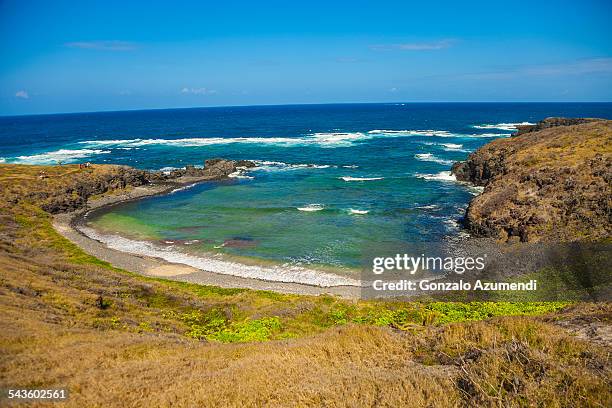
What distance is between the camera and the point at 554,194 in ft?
108

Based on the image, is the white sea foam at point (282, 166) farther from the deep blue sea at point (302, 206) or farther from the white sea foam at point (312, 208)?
the white sea foam at point (312, 208)

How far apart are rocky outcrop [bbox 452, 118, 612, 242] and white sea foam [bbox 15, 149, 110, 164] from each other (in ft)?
275

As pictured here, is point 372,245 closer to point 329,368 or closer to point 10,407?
point 329,368

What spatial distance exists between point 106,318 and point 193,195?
40330 mm

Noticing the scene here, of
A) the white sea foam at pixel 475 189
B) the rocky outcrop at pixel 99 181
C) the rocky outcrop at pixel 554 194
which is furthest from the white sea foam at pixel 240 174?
the rocky outcrop at pixel 554 194

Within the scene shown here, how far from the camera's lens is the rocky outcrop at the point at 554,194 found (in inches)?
1180

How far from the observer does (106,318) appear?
55.4 ft

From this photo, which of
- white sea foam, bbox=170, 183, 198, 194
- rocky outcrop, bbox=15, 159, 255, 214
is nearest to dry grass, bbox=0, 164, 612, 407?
rocky outcrop, bbox=15, 159, 255, 214

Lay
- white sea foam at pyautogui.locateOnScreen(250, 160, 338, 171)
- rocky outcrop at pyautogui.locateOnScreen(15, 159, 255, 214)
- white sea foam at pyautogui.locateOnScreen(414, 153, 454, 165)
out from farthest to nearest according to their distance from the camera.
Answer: white sea foam at pyautogui.locateOnScreen(250, 160, 338, 171) → white sea foam at pyautogui.locateOnScreen(414, 153, 454, 165) → rocky outcrop at pyautogui.locateOnScreen(15, 159, 255, 214)

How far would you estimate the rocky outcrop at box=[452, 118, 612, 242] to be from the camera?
30.0 m

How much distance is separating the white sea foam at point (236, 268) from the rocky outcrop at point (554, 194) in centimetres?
1469

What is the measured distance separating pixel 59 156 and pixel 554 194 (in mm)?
99631

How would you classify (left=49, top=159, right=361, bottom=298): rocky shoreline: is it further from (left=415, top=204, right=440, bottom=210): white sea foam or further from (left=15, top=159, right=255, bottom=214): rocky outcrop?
(left=415, top=204, right=440, bottom=210): white sea foam

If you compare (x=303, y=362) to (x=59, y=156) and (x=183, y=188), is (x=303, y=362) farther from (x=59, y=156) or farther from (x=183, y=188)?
(x=59, y=156)
